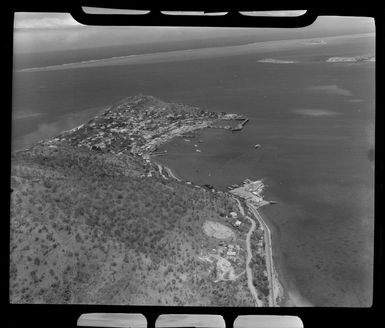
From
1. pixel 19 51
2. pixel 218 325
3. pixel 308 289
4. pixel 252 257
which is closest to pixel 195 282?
pixel 252 257

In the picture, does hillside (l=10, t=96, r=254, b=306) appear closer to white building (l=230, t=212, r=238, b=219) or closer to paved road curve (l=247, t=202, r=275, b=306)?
white building (l=230, t=212, r=238, b=219)

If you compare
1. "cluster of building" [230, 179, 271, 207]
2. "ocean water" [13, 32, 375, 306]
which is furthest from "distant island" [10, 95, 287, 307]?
"ocean water" [13, 32, 375, 306]

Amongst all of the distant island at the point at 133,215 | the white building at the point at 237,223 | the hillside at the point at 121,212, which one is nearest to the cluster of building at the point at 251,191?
the distant island at the point at 133,215

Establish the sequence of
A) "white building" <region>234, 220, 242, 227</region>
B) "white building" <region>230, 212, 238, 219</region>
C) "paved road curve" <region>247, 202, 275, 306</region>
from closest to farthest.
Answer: "paved road curve" <region>247, 202, 275, 306</region> → "white building" <region>234, 220, 242, 227</region> → "white building" <region>230, 212, 238, 219</region>

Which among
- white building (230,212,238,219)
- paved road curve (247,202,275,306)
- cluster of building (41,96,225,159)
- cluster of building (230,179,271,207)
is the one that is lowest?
paved road curve (247,202,275,306)

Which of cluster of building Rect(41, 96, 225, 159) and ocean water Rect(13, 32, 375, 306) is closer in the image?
ocean water Rect(13, 32, 375, 306)

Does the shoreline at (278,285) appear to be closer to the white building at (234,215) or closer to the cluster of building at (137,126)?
the white building at (234,215)
